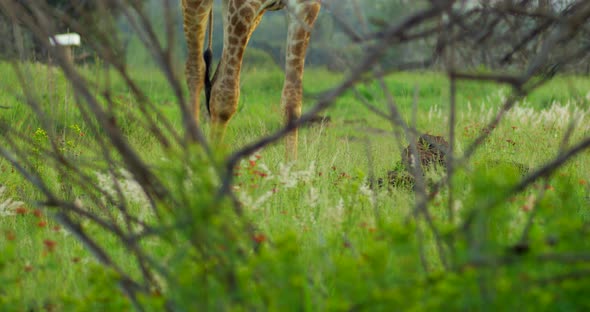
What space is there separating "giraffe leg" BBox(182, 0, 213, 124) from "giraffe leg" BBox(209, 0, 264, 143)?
651 millimetres

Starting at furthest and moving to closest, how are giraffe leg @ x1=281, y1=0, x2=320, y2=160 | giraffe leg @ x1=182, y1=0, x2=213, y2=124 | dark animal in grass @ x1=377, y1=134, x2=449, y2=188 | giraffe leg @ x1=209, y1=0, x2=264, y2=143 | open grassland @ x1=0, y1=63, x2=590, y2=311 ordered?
giraffe leg @ x1=182, y1=0, x2=213, y2=124 → giraffe leg @ x1=209, y1=0, x2=264, y2=143 → giraffe leg @ x1=281, y1=0, x2=320, y2=160 → dark animal in grass @ x1=377, y1=134, x2=449, y2=188 → open grassland @ x1=0, y1=63, x2=590, y2=311

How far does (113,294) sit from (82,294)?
2.31 feet

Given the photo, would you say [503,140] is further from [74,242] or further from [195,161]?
[195,161]

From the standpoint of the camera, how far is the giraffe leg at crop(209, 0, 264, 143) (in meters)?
4.65

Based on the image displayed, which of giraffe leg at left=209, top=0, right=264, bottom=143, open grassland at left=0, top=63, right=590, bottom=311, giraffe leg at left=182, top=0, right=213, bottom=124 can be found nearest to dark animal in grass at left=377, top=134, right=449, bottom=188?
open grassland at left=0, top=63, right=590, bottom=311

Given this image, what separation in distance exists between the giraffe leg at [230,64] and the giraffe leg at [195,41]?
0.65 meters

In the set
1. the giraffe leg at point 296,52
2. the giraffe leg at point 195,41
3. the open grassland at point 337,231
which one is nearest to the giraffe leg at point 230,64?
the giraffe leg at point 296,52

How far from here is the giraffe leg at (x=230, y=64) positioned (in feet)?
15.3

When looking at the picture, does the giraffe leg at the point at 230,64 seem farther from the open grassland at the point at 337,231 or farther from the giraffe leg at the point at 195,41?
the giraffe leg at the point at 195,41

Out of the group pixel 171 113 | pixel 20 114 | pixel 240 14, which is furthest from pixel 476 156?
pixel 171 113

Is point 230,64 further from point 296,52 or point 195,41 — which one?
point 195,41

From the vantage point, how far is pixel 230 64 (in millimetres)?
4773

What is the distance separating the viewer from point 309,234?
8.47 ft

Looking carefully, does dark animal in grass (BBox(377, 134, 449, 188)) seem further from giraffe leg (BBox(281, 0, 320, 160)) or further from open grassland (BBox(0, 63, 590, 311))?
giraffe leg (BBox(281, 0, 320, 160))
